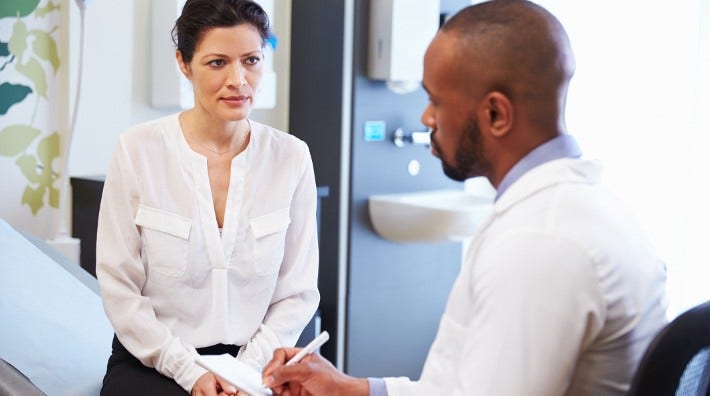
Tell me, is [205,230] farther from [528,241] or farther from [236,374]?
[528,241]

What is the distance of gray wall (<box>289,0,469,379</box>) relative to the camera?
131 inches

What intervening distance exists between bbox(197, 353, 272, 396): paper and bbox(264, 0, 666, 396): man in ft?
1.16

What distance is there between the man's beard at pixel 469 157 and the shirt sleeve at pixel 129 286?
2.42ft

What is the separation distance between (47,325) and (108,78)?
107 cm

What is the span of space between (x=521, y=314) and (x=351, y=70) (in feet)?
7.95

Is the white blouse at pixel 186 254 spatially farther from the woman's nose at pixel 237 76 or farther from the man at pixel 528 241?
the man at pixel 528 241

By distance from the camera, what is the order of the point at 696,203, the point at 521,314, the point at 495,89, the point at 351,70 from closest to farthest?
the point at 521,314
the point at 495,89
the point at 696,203
the point at 351,70

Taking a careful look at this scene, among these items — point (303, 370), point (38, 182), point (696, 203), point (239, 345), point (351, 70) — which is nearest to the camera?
point (303, 370)

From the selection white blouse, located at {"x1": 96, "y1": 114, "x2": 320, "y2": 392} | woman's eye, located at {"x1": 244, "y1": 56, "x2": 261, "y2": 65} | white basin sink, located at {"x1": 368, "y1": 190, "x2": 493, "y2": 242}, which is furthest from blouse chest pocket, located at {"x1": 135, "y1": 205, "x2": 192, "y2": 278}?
white basin sink, located at {"x1": 368, "y1": 190, "x2": 493, "y2": 242}

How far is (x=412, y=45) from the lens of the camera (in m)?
3.31

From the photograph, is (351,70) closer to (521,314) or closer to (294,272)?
(294,272)

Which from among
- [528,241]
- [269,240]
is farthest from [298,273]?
[528,241]

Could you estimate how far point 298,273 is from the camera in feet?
6.32

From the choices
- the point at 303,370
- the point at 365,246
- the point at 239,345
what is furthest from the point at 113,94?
the point at 303,370
